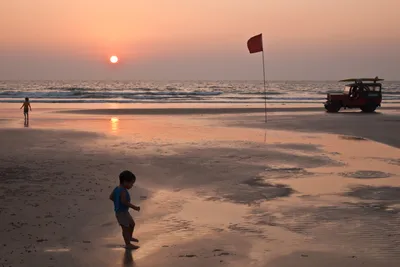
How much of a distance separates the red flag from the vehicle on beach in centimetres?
1300

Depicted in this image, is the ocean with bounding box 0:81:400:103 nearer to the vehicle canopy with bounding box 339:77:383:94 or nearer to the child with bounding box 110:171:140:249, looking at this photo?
the vehicle canopy with bounding box 339:77:383:94

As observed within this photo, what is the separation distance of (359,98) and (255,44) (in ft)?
44.0

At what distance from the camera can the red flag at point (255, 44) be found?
2627 cm

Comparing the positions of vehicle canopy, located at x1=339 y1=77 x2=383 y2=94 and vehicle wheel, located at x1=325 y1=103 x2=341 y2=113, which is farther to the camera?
vehicle wheel, located at x1=325 y1=103 x2=341 y2=113

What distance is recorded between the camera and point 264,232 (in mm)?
7398

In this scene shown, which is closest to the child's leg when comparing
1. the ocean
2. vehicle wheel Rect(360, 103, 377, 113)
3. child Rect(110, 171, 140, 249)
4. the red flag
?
child Rect(110, 171, 140, 249)

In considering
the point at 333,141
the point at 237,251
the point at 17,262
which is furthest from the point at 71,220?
the point at 333,141

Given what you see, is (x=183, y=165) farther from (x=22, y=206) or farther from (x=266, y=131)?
(x=266, y=131)

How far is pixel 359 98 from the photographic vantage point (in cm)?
3688

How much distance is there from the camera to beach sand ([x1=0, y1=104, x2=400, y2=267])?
6480 millimetres

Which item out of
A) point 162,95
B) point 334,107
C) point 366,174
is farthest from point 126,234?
point 162,95

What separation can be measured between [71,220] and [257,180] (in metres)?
4.58

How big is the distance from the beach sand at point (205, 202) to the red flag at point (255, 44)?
8991 millimetres

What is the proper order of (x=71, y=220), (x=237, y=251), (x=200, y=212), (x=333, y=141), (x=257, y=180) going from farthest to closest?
(x=333, y=141)
(x=257, y=180)
(x=200, y=212)
(x=71, y=220)
(x=237, y=251)
